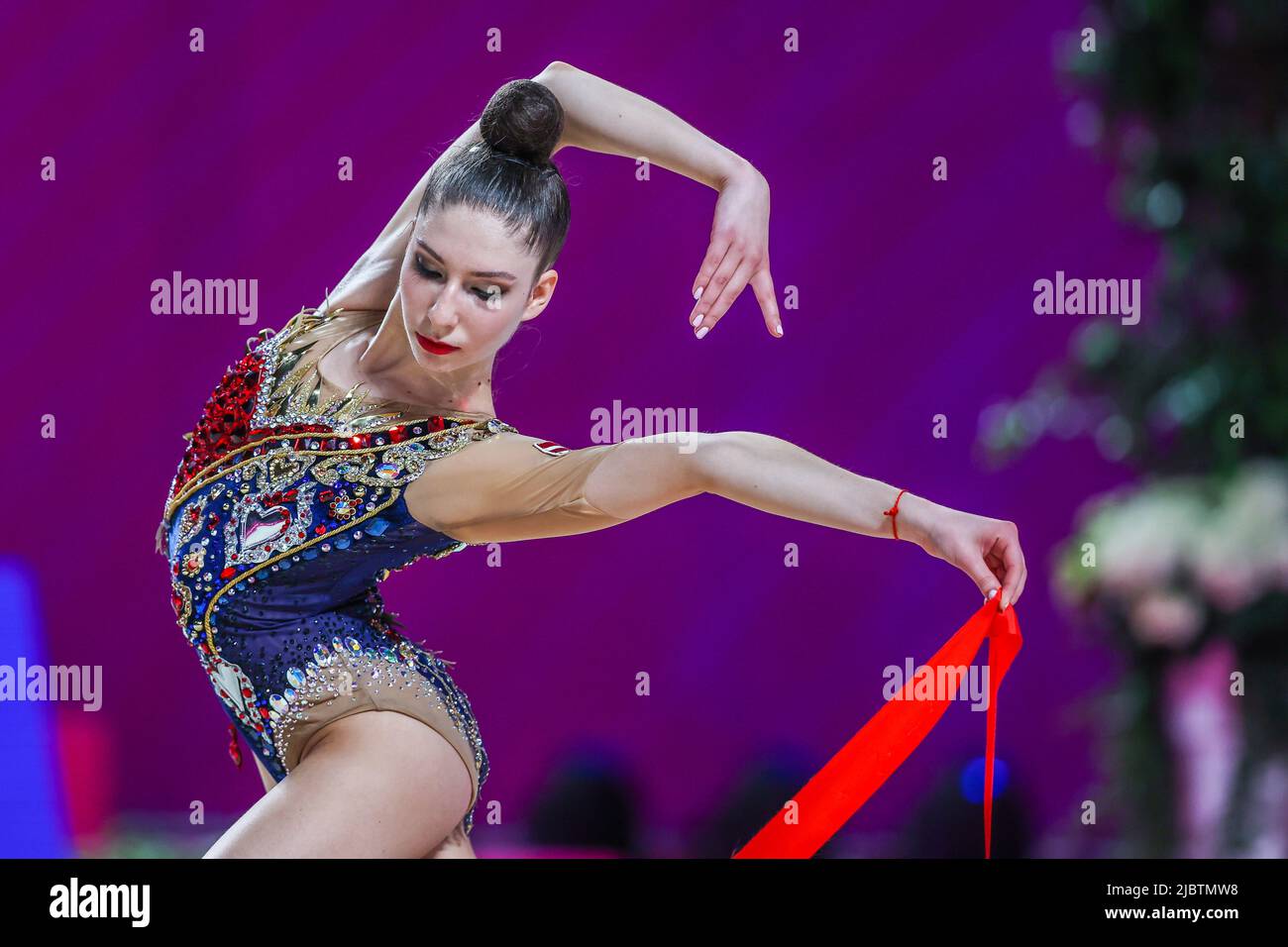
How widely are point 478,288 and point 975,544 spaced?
660mm

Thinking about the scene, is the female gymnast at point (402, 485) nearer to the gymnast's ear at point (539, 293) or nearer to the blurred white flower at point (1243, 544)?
the gymnast's ear at point (539, 293)

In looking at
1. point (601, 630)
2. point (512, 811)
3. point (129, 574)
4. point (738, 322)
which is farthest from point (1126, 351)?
point (129, 574)

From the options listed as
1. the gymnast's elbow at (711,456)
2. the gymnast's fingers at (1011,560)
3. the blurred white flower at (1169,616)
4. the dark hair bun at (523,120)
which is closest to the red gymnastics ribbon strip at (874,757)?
the gymnast's fingers at (1011,560)

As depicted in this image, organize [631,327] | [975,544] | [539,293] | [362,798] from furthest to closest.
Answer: [631,327], [539,293], [362,798], [975,544]

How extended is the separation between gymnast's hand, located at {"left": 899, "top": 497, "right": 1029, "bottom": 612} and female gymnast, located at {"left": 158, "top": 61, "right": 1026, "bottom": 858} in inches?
2.5

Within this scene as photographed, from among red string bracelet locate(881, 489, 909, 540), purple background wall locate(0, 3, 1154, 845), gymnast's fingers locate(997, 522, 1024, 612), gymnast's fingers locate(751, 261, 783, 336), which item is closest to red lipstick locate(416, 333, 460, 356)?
gymnast's fingers locate(751, 261, 783, 336)

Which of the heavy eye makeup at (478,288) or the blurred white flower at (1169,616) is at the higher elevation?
the heavy eye makeup at (478,288)

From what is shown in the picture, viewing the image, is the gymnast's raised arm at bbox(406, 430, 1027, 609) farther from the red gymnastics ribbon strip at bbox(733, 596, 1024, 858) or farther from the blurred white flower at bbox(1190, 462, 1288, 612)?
the blurred white flower at bbox(1190, 462, 1288, 612)

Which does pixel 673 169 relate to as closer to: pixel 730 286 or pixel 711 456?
pixel 730 286

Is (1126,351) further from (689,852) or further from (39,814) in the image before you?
(39,814)

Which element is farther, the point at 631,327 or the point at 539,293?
the point at 631,327

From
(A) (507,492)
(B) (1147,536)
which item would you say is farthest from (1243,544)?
(A) (507,492)

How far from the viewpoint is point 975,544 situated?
163 centimetres

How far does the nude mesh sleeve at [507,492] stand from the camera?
1.77 metres
